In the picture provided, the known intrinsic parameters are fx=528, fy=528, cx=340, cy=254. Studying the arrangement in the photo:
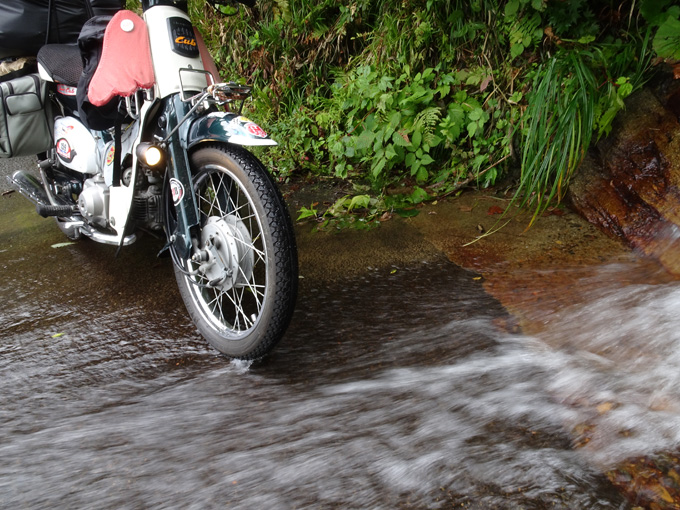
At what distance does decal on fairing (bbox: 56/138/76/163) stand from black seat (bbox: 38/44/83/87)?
0.43m

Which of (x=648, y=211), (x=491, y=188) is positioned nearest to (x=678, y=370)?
(x=648, y=211)

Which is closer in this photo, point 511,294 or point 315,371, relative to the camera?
point 315,371

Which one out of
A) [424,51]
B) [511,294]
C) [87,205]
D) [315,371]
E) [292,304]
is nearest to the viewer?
[292,304]

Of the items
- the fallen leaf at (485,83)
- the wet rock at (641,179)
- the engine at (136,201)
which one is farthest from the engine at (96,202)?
the wet rock at (641,179)

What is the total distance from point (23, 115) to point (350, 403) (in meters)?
2.54

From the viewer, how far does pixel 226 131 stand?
2115mm

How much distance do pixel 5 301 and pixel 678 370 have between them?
3.29m

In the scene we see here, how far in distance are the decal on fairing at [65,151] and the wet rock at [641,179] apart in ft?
10.2

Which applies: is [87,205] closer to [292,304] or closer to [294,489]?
[292,304]

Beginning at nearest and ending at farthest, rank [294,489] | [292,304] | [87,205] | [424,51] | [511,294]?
1. [294,489]
2. [292,304]
3. [511,294]
4. [87,205]
5. [424,51]

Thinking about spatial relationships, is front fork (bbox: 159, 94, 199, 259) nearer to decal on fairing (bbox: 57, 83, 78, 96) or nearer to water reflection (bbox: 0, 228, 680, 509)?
water reflection (bbox: 0, 228, 680, 509)

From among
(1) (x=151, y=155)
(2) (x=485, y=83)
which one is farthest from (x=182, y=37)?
(2) (x=485, y=83)

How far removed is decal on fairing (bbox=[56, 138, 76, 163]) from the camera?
3.16 m

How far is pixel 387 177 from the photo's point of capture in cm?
407
